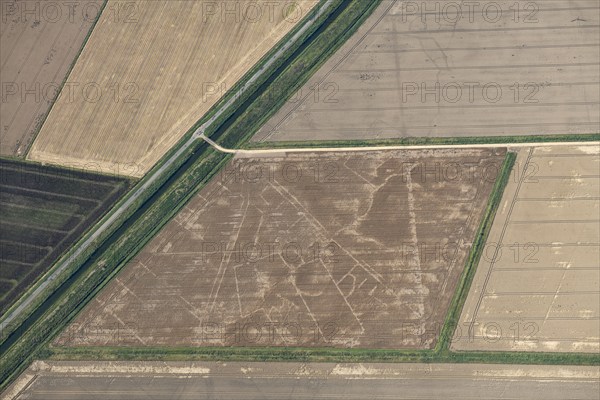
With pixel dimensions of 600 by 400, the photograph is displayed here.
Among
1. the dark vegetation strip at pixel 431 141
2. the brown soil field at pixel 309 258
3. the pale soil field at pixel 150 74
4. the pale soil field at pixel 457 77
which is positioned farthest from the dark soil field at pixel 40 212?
the pale soil field at pixel 457 77


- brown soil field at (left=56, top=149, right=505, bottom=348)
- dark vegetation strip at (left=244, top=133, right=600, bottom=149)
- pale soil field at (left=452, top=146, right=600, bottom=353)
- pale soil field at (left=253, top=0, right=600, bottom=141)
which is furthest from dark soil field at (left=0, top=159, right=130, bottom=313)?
pale soil field at (left=452, top=146, right=600, bottom=353)

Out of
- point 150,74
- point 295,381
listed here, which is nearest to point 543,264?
point 295,381

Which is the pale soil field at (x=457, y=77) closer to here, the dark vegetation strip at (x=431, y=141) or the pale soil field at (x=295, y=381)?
the dark vegetation strip at (x=431, y=141)

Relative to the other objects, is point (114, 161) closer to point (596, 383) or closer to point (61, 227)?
point (61, 227)

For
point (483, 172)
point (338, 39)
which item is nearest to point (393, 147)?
point (483, 172)

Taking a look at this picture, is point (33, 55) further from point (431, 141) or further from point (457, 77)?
point (457, 77)

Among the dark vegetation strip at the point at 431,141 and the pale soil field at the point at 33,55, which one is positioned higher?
the pale soil field at the point at 33,55
